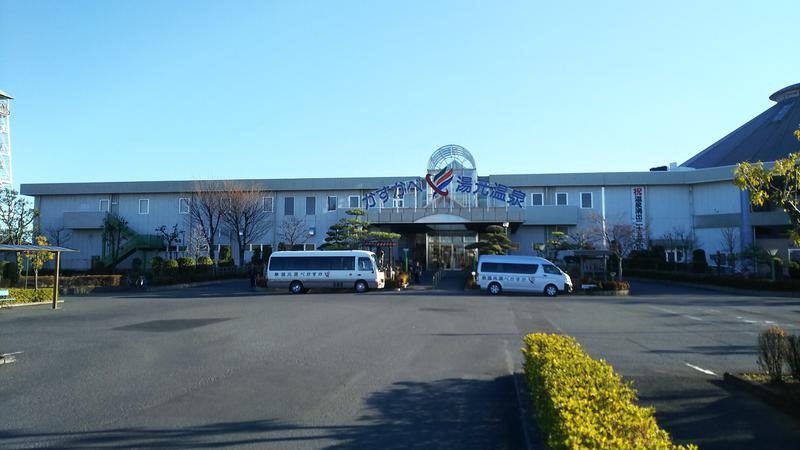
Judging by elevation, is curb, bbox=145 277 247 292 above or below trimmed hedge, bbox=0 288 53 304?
below

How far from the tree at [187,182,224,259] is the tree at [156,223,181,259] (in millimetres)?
1350

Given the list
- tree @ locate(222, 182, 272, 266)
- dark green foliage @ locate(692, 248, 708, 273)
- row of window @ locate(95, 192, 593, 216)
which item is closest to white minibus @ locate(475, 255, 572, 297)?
dark green foliage @ locate(692, 248, 708, 273)

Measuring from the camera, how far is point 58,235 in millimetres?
43781

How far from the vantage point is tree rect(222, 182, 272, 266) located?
4091cm

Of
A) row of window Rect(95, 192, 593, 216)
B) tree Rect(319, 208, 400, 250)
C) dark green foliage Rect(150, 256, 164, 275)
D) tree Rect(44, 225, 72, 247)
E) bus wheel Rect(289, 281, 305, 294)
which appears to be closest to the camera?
bus wheel Rect(289, 281, 305, 294)

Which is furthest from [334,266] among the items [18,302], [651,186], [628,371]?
[651,186]

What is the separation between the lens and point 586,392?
15.0 ft

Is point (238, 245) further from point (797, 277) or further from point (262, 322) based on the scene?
point (797, 277)

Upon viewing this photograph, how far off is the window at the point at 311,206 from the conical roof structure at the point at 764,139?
36603 mm

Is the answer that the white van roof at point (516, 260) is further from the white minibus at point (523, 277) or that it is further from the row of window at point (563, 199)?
the row of window at point (563, 199)

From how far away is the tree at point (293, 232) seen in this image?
1687 inches

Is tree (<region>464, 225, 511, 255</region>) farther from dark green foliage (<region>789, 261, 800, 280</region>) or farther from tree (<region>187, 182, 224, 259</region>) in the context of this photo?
tree (<region>187, 182, 224, 259</region>)

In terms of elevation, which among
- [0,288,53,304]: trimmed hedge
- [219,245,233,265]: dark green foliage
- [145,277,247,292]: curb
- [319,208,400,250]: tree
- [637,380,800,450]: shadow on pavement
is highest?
[319,208,400,250]: tree

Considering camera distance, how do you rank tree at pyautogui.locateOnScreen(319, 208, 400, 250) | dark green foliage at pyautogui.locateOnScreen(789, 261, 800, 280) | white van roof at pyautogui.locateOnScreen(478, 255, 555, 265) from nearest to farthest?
white van roof at pyautogui.locateOnScreen(478, 255, 555, 265) → dark green foliage at pyautogui.locateOnScreen(789, 261, 800, 280) → tree at pyautogui.locateOnScreen(319, 208, 400, 250)
